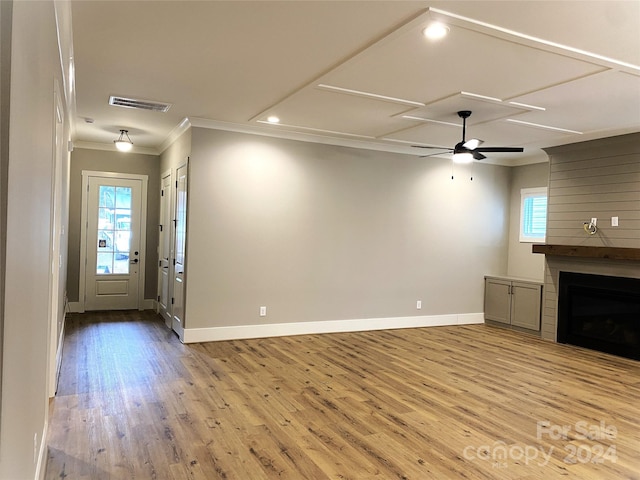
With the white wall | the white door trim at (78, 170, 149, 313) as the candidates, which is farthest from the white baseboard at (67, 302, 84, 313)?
the white wall

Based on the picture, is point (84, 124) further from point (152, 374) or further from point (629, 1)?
point (629, 1)

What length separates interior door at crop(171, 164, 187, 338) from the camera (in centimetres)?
594

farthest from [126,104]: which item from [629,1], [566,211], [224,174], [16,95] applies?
[566,211]

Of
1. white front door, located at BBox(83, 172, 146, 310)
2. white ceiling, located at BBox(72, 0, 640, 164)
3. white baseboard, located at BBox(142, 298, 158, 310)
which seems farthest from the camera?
white baseboard, located at BBox(142, 298, 158, 310)

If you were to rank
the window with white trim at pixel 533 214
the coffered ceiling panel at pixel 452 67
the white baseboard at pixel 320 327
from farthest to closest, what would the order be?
the window with white trim at pixel 533 214
the white baseboard at pixel 320 327
the coffered ceiling panel at pixel 452 67

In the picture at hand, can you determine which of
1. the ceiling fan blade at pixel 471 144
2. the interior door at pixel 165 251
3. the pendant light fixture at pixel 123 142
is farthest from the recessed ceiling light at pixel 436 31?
the interior door at pixel 165 251

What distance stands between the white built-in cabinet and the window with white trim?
89 centimetres

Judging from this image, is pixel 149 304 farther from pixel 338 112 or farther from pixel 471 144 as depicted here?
pixel 471 144

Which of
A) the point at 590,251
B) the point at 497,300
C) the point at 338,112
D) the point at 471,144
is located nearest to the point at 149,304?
the point at 338,112

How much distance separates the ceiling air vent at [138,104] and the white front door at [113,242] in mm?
3001

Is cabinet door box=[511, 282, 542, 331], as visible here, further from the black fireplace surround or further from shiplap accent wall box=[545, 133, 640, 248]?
shiplap accent wall box=[545, 133, 640, 248]

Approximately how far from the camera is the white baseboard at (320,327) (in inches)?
231

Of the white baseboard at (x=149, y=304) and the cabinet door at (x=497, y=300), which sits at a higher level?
the cabinet door at (x=497, y=300)

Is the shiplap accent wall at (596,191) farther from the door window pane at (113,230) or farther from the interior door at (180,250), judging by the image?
the door window pane at (113,230)
